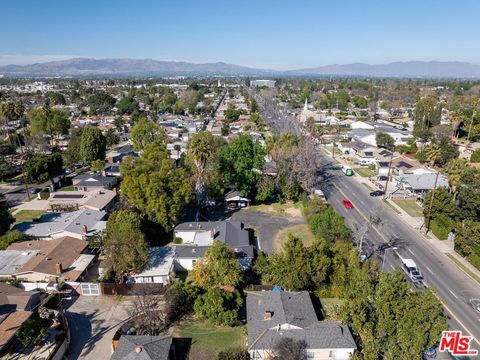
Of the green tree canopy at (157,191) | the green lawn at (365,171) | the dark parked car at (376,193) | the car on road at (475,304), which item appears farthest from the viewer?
the green lawn at (365,171)

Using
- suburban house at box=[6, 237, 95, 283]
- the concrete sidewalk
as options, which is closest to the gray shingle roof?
suburban house at box=[6, 237, 95, 283]

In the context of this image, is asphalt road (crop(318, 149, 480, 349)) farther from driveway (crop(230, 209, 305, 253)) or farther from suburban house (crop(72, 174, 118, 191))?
suburban house (crop(72, 174, 118, 191))

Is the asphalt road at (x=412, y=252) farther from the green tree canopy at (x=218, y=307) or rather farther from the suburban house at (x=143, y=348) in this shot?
the suburban house at (x=143, y=348)

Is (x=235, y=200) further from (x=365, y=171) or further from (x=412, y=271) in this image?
(x=365, y=171)

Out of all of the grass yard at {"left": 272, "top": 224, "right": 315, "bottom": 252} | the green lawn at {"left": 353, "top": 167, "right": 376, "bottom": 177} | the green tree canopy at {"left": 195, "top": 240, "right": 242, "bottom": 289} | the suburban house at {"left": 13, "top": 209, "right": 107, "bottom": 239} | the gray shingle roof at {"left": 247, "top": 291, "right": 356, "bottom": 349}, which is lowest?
the grass yard at {"left": 272, "top": 224, "right": 315, "bottom": 252}

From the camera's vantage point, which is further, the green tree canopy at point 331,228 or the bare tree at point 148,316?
the green tree canopy at point 331,228

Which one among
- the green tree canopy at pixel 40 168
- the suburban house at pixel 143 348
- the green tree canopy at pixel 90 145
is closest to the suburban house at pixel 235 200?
the suburban house at pixel 143 348
